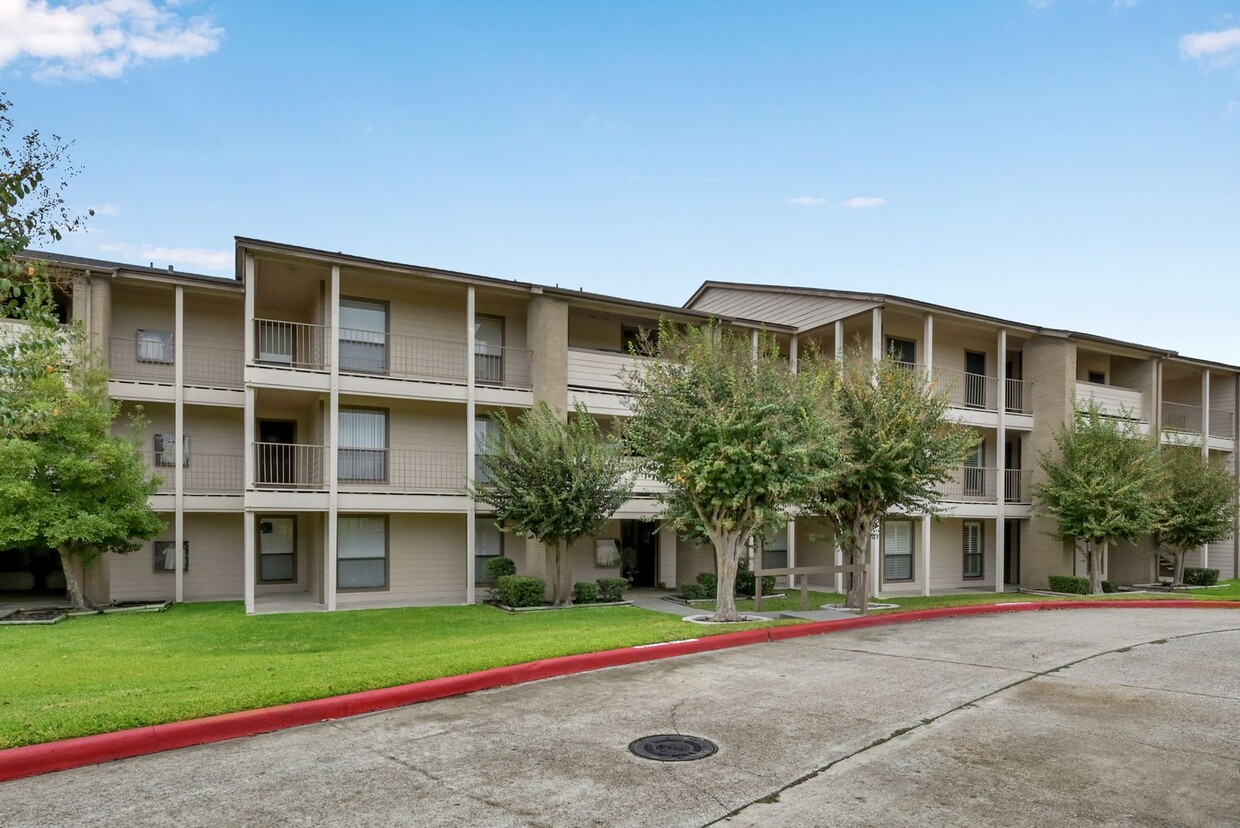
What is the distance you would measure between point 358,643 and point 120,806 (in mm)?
7806

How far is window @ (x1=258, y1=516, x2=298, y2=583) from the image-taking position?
21.7m

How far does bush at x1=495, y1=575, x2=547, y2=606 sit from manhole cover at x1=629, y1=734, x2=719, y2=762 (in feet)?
37.1

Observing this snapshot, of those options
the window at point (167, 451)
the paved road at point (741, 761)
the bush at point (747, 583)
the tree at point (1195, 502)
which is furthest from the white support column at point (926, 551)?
the window at point (167, 451)

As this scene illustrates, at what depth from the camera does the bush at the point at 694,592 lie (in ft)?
65.7

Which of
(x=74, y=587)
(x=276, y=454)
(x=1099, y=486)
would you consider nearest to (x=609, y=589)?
(x=276, y=454)

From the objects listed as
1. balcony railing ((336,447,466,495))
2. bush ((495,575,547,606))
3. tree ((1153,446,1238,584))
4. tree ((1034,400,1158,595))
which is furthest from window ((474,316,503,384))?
tree ((1153,446,1238,584))

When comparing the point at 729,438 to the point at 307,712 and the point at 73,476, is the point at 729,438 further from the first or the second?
the point at 73,476

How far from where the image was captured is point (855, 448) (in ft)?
54.3

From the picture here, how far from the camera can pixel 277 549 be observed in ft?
71.8

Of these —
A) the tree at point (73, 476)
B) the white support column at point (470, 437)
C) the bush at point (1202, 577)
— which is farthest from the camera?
the bush at point (1202, 577)

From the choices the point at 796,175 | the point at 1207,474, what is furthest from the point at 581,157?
the point at 1207,474

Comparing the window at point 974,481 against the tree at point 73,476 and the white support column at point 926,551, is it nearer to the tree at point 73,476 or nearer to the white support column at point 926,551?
the white support column at point 926,551

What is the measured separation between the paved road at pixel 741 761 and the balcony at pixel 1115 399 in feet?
58.7

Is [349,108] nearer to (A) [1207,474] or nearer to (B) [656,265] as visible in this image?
(B) [656,265]
